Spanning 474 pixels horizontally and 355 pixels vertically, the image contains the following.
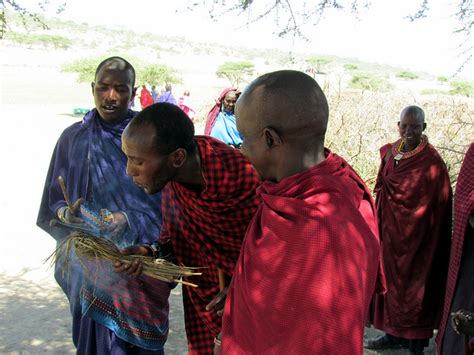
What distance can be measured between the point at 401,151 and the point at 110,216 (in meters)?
2.71

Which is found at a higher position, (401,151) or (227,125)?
(401,151)

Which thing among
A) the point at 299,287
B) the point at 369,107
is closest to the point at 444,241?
the point at 299,287

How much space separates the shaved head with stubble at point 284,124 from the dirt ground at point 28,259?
1.89 meters

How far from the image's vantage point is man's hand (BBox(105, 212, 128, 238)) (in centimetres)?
300

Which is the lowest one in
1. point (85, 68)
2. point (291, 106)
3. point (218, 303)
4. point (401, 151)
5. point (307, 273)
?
point (218, 303)

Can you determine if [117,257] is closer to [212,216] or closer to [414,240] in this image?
[212,216]

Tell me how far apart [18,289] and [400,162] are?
370 cm

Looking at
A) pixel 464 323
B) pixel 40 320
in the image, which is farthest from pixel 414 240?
pixel 40 320

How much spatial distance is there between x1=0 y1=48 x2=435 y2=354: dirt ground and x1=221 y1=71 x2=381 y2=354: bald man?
6.14ft

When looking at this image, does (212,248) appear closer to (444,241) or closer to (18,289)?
(444,241)

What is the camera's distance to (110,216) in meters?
3.10

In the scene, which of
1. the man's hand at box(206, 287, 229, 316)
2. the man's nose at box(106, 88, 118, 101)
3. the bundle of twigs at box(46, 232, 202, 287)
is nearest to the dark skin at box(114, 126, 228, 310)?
the man's hand at box(206, 287, 229, 316)

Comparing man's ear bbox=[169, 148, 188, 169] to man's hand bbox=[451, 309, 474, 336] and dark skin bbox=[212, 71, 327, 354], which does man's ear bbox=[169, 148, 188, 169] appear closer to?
dark skin bbox=[212, 71, 327, 354]

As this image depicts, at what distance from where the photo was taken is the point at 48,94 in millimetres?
27734
